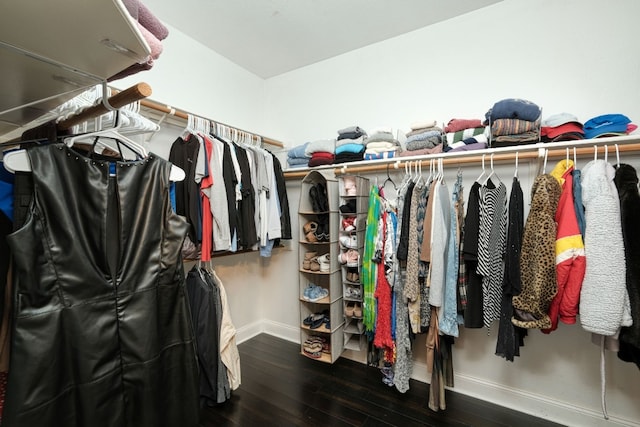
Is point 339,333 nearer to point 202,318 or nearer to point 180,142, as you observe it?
point 202,318

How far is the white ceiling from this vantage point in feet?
6.07

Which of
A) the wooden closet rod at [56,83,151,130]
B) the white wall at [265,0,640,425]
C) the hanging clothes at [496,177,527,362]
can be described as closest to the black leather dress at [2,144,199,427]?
the wooden closet rod at [56,83,151,130]

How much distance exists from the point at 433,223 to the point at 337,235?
0.83 m

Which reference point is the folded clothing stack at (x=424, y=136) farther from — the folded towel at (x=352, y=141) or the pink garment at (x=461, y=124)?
the folded towel at (x=352, y=141)

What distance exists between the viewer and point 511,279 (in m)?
1.38

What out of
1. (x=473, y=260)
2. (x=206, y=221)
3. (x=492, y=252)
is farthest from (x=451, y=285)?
(x=206, y=221)

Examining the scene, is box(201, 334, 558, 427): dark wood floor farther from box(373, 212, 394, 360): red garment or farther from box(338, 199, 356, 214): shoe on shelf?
box(338, 199, 356, 214): shoe on shelf

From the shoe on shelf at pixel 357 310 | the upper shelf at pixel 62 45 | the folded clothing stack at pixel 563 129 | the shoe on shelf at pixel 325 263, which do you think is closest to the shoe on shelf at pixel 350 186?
the shoe on shelf at pixel 325 263

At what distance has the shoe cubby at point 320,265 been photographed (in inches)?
84.4

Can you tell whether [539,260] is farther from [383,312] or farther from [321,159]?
[321,159]

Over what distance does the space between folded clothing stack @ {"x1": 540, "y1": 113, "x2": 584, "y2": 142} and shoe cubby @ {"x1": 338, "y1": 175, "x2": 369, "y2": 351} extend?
119cm

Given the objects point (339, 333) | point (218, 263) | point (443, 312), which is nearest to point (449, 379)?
point (443, 312)

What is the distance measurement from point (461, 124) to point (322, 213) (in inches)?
47.2

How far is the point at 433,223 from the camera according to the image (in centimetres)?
163
